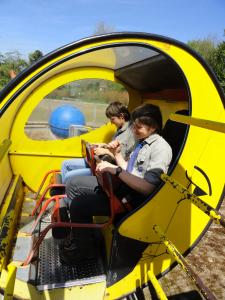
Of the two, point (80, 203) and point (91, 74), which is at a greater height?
point (91, 74)

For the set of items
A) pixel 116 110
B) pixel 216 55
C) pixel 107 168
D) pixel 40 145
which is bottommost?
pixel 40 145

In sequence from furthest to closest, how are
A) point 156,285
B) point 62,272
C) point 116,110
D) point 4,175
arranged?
point 116,110
point 4,175
point 62,272
point 156,285

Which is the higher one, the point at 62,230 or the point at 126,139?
the point at 126,139

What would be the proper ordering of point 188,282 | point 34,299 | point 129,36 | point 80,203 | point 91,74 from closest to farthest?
point 129,36
point 34,299
point 80,203
point 188,282
point 91,74

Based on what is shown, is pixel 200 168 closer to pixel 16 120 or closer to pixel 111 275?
pixel 111 275

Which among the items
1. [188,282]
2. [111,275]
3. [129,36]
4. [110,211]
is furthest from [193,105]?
[188,282]

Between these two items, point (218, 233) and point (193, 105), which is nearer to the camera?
point (193, 105)

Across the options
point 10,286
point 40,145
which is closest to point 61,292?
point 10,286

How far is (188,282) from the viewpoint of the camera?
3178 millimetres

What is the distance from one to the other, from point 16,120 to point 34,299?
7.24 ft

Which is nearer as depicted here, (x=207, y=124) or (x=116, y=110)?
(x=207, y=124)

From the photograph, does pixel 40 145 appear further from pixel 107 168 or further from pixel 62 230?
pixel 107 168

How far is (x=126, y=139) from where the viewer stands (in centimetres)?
358

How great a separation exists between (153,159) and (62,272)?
133cm
